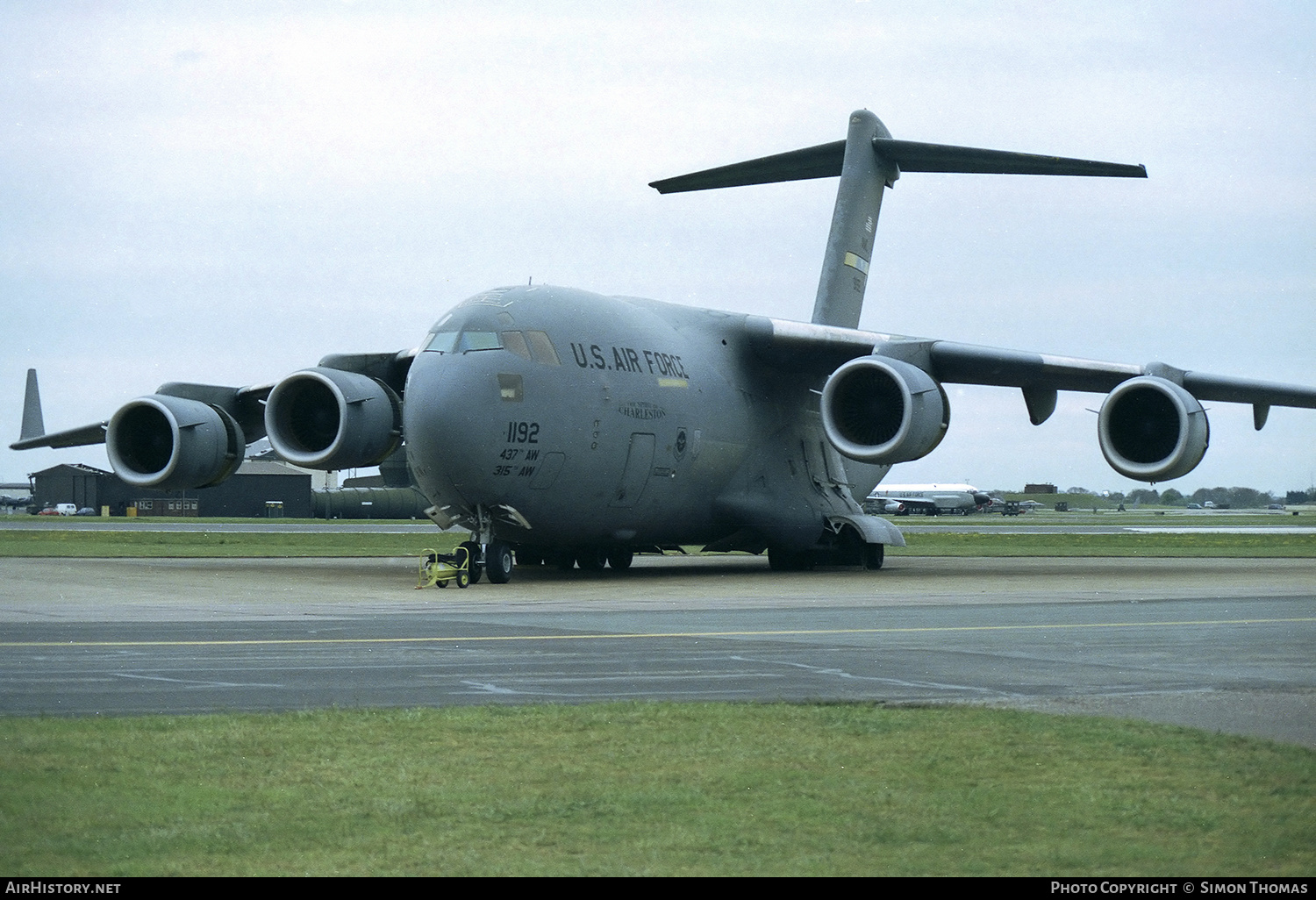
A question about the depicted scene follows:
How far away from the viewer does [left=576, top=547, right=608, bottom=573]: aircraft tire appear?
84.8ft

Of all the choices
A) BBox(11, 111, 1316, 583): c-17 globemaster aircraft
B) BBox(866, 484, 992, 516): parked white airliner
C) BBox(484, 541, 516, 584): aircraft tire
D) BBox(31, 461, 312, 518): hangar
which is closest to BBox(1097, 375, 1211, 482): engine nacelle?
BBox(11, 111, 1316, 583): c-17 globemaster aircraft

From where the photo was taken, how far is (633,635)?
13188mm

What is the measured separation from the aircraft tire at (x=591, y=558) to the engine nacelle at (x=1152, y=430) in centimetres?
859

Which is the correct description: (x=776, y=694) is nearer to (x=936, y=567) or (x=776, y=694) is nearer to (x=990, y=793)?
(x=990, y=793)

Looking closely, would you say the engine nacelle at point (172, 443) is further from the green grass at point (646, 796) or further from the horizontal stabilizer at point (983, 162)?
the green grass at point (646, 796)

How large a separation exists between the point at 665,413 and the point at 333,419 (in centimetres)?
568

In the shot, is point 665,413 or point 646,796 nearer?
point 646,796

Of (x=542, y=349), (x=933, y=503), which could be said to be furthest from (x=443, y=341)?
(x=933, y=503)

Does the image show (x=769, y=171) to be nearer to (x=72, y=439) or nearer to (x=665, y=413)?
(x=665, y=413)

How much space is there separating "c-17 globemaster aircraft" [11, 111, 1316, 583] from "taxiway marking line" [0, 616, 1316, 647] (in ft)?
26.4

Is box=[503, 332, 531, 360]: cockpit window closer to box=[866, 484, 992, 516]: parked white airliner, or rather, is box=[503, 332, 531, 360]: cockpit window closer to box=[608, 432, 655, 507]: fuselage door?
box=[608, 432, 655, 507]: fuselage door

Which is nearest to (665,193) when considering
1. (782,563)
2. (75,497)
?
(782,563)

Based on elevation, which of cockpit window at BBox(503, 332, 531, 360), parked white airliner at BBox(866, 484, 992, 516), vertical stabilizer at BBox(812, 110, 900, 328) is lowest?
parked white airliner at BBox(866, 484, 992, 516)
